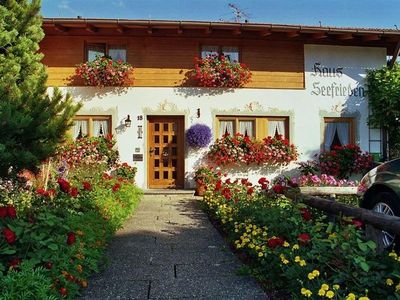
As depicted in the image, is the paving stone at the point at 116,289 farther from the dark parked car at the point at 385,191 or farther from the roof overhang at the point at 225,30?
the roof overhang at the point at 225,30

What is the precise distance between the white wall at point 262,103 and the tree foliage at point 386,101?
0.94 feet

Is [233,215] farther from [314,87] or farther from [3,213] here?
[314,87]

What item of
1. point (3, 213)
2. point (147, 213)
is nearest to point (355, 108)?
point (147, 213)

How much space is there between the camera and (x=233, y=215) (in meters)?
5.83

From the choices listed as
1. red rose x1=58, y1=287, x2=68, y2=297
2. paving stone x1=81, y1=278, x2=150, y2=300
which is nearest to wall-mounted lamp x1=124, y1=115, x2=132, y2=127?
paving stone x1=81, y1=278, x2=150, y2=300

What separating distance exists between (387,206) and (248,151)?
6.46 metres

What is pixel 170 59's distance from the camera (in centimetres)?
1115

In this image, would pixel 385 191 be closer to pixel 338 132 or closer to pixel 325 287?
pixel 325 287

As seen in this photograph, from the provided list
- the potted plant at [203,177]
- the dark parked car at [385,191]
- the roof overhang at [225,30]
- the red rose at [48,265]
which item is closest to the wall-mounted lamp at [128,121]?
the potted plant at [203,177]

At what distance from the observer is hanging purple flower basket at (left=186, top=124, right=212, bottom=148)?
1072 cm

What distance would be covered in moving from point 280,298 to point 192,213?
4.26m

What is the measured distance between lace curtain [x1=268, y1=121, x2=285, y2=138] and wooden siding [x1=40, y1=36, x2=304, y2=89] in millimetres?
998

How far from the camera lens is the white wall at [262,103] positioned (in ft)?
36.0

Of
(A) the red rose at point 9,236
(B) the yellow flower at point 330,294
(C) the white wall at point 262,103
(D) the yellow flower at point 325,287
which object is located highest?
(C) the white wall at point 262,103
